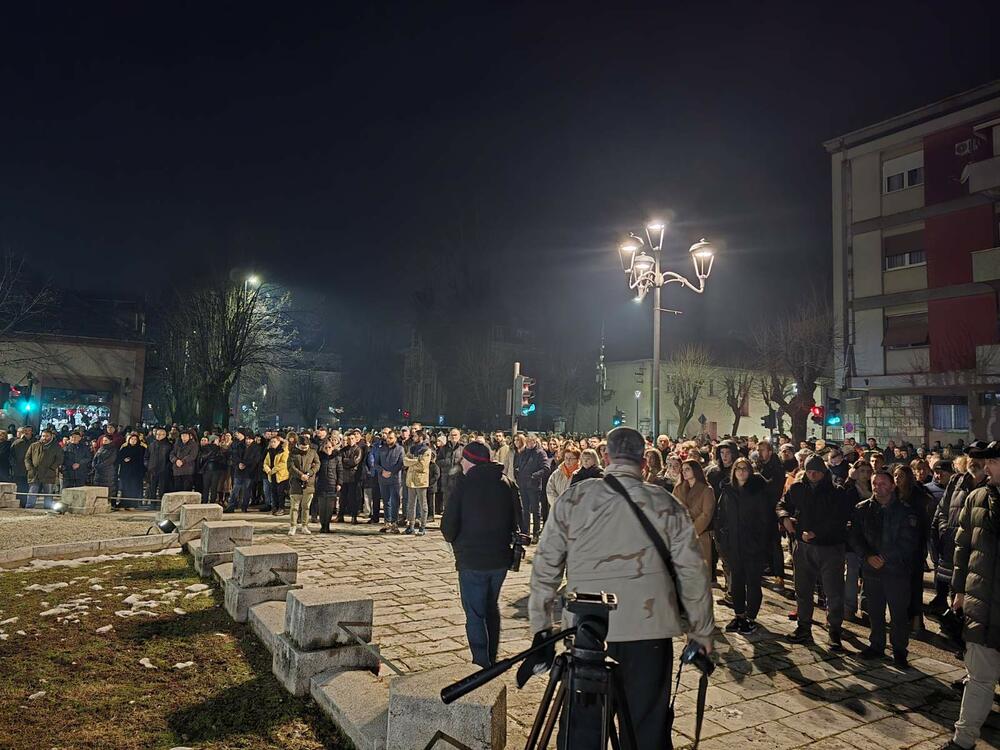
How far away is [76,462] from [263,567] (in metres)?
13.3

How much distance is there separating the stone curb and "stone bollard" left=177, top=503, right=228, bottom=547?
18 centimetres

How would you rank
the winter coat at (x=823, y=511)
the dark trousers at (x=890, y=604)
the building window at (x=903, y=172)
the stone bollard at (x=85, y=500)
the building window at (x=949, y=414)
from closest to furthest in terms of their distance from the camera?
the dark trousers at (x=890, y=604) → the winter coat at (x=823, y=511) → the stone bollard at (x=85, y=500) → the building window at (x=949, y=414) → the building window at (x=903, y=172)

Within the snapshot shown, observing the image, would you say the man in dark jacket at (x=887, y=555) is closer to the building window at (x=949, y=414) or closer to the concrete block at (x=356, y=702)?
the concrete block at (x=356, y=702)

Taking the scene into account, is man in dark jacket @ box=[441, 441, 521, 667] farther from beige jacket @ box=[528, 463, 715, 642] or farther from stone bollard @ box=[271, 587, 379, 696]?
beige jacket @ box=[528, 463, 715, 642]

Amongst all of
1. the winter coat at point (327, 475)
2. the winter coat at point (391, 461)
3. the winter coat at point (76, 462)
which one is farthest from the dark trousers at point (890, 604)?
the winter coat at point (76, 462)

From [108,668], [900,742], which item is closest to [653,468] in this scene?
[900,742]

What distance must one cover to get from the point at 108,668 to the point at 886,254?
32.0 m

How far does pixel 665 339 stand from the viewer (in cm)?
6406

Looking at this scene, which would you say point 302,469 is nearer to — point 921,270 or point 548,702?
point 548,702

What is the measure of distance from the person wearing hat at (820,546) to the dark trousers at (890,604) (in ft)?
0.92

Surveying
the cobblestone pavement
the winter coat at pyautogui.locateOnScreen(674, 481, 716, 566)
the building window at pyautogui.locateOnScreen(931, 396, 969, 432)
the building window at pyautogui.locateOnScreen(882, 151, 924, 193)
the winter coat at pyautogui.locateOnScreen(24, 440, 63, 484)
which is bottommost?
the cobblestone pavement

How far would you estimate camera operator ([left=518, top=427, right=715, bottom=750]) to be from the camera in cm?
300

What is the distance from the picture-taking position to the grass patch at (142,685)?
14.0 feet

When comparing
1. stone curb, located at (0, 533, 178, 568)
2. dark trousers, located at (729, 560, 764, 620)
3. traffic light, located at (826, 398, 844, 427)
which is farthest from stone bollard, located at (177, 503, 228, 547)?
traffic light, located at (826, 398, 844, 427)
